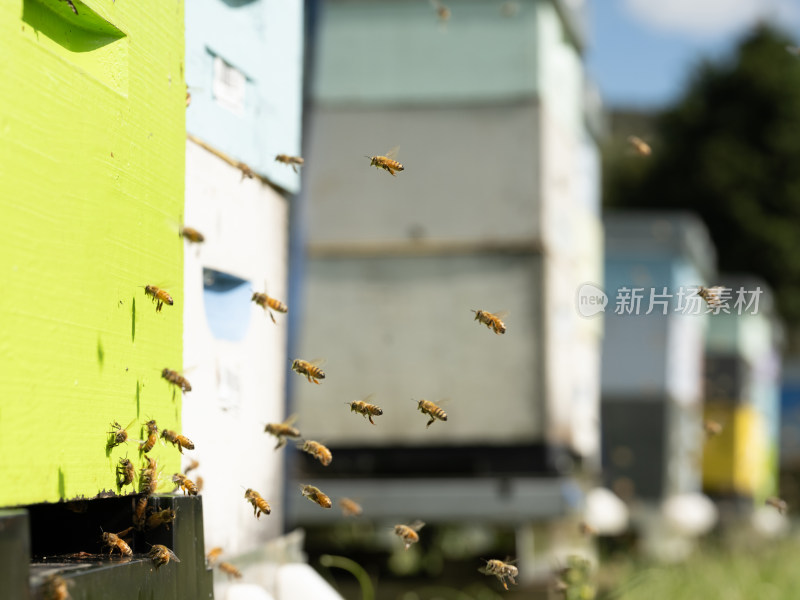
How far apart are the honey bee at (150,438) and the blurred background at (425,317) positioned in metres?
0.07

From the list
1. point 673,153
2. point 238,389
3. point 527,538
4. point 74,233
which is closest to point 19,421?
point 74,233

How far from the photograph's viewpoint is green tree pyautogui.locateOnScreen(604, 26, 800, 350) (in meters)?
26.0

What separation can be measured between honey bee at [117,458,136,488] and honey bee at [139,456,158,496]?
95mm

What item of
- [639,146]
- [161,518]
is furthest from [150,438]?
[639,146]

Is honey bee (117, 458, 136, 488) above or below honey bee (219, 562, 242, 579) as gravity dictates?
above

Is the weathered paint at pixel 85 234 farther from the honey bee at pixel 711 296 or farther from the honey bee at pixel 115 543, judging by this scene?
the honey bee at pixel 711 296

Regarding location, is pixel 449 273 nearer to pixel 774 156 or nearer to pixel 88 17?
pixel 88 17

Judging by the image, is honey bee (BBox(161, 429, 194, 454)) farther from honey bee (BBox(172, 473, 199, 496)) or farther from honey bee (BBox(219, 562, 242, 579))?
honey bee (BBox(219, 562, 242, 579))

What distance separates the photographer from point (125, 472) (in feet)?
9.12

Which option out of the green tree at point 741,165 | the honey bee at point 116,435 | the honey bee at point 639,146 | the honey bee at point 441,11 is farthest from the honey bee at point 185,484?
the green tree at point 741,165

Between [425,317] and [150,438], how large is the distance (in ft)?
16.3

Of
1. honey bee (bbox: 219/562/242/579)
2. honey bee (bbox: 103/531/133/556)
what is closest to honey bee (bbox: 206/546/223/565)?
honey bee (bbox: 219/562/242/579)

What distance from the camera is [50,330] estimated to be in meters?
2.44

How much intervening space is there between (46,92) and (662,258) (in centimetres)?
1029
